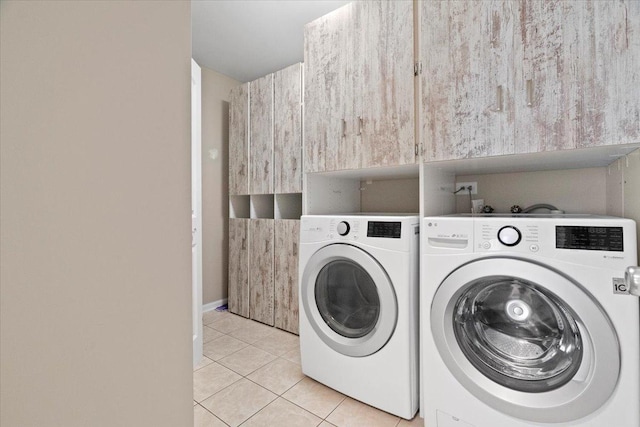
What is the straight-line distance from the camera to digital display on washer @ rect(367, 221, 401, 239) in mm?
1385

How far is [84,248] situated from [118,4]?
30cm

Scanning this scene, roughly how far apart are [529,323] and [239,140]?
8.65ft

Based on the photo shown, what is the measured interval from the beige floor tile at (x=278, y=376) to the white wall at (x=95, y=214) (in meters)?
1.44

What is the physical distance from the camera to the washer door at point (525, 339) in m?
0.95

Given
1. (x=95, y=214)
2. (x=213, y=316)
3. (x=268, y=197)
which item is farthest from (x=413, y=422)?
(x=268, y=197)

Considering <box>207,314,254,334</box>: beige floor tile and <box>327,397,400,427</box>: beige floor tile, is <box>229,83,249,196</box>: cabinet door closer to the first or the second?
Result: <box>207,314,254,334</box>: beige floor tile

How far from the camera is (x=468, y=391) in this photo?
1.18 meters

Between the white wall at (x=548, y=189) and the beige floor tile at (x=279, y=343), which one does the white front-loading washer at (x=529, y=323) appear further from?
the beige floor tile at (x=279, y=343)

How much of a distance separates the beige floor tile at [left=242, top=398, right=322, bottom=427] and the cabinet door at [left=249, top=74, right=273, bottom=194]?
65.3 inches

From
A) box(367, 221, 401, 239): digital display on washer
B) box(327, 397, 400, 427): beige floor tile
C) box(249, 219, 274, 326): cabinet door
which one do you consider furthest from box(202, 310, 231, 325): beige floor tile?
box(367, 221, 401, 239): digital display on washer

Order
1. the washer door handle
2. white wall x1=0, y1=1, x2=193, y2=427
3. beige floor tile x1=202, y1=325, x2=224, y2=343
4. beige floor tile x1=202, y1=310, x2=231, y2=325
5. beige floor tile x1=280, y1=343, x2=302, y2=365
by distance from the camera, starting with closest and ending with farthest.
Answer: white wall x1=0, y1=1, x2=193, y2=427 → the washer door handle → beige floor tile x1=280, y1=343, x2=302, y2=365 → beige floor tile x1=202, y1=325, x2=224, y2=343 → beige floor tile x1=202, y1=310, x2=231, y2=325

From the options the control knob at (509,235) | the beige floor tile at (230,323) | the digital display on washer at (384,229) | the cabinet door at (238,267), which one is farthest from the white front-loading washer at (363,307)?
the cabinet door at (238,267)

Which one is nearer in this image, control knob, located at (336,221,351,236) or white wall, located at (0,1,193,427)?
white wall, located at (0,1,193,427)

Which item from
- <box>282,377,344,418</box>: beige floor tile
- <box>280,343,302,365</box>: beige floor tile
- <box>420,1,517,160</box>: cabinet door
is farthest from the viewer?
<box>280,343,302,365</box>: beige floor tile
